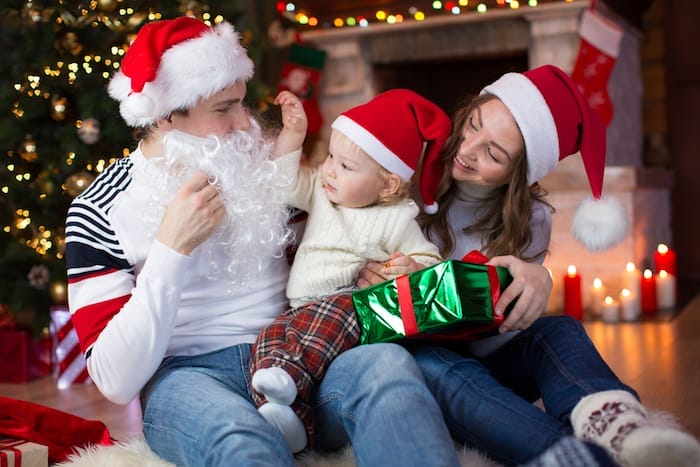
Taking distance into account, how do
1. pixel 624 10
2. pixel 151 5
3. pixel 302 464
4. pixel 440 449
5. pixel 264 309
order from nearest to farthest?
pixel 440 449
pixel 302 464
pixel 264 309
pixel 151 5
pixel 624 10

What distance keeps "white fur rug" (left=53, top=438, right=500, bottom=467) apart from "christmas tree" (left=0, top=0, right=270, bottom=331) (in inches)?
60.8

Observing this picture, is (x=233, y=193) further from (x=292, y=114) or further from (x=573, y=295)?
(x=573, y=295)

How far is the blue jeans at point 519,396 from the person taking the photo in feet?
4.99

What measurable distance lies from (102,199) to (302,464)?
634 millimetres

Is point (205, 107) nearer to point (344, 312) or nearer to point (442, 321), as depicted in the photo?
point (344, 312)

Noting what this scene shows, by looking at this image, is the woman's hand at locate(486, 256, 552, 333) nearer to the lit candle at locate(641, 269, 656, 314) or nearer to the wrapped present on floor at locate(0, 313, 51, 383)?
A: the wrapped present on floor at locate(0, 313, 51, 383)

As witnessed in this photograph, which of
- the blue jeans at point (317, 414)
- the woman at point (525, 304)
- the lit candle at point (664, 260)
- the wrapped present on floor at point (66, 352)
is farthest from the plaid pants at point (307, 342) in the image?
the lit candle at point (664, 260)

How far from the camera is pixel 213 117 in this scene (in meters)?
1.70

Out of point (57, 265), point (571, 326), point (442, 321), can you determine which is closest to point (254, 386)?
point (442, 321)

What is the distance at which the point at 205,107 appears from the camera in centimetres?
169

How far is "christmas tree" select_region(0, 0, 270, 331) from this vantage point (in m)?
3.15

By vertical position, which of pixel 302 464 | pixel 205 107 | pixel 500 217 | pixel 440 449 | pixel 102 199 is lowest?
pixel 302 464

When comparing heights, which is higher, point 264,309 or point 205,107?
point 205,107

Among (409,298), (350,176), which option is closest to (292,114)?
(350,176)
